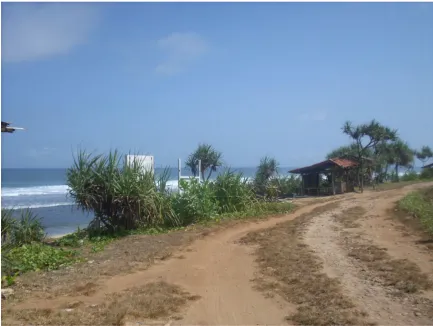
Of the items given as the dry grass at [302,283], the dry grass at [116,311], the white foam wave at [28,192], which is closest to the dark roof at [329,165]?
the dry grass at [302,283]

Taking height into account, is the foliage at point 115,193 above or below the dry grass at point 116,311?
above

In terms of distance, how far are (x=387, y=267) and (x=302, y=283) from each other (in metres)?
1.54

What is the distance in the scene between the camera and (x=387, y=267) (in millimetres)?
6105

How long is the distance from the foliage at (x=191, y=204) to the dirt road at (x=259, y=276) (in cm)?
214

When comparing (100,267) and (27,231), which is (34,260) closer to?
(100,267)

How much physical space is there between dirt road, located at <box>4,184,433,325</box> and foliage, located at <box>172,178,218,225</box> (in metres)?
2.14

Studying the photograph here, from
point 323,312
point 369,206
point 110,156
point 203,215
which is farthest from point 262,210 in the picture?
point 323,312

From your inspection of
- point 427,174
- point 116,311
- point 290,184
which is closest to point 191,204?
point 116,311

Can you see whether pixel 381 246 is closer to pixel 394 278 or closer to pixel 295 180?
pixel 394 278

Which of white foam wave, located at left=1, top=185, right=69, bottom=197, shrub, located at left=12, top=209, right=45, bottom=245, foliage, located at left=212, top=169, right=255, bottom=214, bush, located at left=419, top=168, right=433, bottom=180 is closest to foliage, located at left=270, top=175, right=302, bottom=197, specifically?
foliage, located at left=212, top=169, right=255, bottom=214

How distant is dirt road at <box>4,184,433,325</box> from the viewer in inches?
175

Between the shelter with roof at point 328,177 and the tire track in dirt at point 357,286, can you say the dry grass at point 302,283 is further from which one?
the shelter with roof at point 328,177

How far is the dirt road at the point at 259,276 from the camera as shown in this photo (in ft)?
14.6

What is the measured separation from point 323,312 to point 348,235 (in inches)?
200
